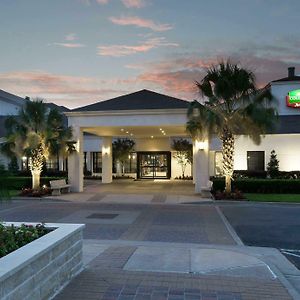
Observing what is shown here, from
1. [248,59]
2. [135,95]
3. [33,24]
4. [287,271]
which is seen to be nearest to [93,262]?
[287,271]

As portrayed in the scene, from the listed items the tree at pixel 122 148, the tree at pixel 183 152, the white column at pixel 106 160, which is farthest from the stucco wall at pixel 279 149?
the tree at pixel 122 148

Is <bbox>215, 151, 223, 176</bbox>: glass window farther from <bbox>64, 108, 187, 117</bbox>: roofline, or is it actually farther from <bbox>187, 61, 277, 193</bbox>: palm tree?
<bbox>187, 61, 277, 193</bbox>: palm tree

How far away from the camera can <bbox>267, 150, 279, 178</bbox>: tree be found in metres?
29.6

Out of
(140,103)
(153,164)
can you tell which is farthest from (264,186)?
(153,164)

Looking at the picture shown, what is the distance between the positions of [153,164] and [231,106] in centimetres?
2045

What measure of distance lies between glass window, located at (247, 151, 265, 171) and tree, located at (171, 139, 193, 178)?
22.7 feet

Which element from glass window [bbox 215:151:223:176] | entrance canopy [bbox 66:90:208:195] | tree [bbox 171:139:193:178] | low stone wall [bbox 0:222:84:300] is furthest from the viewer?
tree [bbox 171:139:193:178]

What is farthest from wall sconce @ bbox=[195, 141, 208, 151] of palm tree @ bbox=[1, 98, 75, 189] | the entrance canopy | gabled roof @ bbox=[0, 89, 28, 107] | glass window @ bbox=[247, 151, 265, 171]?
gabled roof @ bbox=[0, 89, 28, 107]

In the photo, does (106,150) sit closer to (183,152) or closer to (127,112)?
(183,152)

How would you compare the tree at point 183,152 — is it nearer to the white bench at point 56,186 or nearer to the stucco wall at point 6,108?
the white bench at point 56,186

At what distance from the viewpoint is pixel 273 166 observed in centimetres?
3014

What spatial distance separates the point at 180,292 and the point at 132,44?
12934mm

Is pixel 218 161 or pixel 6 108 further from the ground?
pixel 6 108

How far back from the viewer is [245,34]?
672 inches
